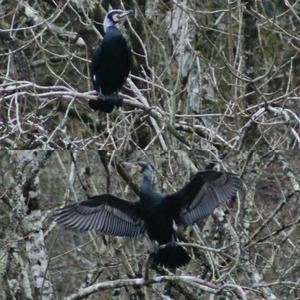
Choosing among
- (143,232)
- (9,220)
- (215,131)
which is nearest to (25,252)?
(9,220)

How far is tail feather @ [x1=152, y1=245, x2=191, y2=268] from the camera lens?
651 cm

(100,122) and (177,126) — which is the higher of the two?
(177,126)

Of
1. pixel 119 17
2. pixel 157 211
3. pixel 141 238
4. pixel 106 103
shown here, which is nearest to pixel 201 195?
pixel 157 211

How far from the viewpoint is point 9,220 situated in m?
7.78

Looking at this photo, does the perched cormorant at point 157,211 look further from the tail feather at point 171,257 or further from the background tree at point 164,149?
the background tree at point 164,149

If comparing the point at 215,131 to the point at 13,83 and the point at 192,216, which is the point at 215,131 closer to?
the point at 192,216

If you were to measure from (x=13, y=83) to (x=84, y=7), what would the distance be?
1666 mm

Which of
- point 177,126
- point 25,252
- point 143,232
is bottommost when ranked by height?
point 25,252

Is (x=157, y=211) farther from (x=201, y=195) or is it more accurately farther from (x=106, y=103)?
(x=106, y=103)

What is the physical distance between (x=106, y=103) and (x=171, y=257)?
3.20ft

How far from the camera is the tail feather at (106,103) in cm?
671

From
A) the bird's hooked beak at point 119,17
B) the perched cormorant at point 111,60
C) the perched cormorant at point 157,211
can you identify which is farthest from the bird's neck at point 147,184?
the bird's hooked beak at point 119,17

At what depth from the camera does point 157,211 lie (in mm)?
6652

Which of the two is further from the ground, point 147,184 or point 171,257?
point 147,184
